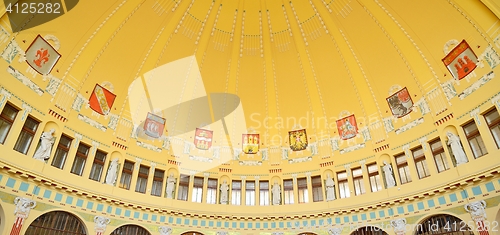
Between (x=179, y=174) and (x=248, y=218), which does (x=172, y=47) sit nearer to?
(x=179, y=174)

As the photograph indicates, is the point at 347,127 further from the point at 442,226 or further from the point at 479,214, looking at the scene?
the point at 479,214

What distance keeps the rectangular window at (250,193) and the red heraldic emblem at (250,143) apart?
7.64ft

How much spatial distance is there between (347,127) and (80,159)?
1654 centimetres

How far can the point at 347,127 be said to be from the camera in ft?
68.3

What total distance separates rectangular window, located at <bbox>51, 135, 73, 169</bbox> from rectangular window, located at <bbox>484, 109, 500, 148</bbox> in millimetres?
21185

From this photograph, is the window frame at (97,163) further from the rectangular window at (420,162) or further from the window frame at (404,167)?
Result: the rectangular window at (420,162)

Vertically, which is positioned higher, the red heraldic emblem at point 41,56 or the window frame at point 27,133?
the red heraldic emblem at point 41,56

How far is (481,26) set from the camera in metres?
14.3

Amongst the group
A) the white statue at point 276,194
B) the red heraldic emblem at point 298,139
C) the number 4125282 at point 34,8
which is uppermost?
the number 4125282 at point 34,8

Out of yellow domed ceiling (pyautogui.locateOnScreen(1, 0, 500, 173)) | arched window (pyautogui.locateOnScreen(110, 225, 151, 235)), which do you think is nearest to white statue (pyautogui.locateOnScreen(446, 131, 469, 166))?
yellow domed ceiling (pyautogui.locateOnScreen(1, 0, 500, 173))

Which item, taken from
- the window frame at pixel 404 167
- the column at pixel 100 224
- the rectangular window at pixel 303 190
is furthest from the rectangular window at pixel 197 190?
the window frame at pixel 404 167

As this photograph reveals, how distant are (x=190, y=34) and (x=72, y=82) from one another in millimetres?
7901

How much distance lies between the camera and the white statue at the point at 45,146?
15.2 meters

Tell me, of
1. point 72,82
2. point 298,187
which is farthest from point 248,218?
point 72,82
